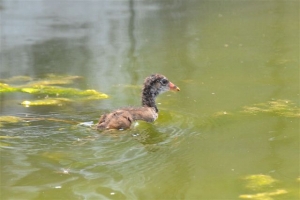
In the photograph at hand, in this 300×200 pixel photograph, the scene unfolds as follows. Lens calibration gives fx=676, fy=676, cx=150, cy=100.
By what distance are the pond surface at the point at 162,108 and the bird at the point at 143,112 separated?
4.4 inches

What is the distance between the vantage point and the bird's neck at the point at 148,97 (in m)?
7.63

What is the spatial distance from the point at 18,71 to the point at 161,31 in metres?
3.51

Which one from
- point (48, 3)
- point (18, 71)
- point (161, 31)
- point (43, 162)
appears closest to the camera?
point (43, 162)

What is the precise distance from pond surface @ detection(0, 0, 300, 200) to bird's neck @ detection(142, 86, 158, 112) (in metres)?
0.29

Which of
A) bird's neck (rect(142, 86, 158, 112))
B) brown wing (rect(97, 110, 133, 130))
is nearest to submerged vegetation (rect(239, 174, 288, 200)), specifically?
brown wing (rect(97, 110, 133, 130))

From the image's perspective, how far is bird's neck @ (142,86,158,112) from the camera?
7.63 m

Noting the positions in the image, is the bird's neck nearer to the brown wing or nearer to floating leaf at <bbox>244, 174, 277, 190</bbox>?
the brown wing

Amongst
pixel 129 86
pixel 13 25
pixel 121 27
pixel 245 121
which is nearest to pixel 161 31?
pixel 121 27

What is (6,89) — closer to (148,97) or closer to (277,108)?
(148,97)

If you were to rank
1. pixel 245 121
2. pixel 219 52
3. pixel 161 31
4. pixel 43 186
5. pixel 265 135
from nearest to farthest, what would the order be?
pixel 43 186 < pixel 265 135 < pixel 245 121 < pixel 219 52 < pixel 161 31

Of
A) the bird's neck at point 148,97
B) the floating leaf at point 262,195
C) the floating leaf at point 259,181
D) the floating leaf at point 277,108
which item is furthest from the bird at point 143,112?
the floating leaf at point 262,195

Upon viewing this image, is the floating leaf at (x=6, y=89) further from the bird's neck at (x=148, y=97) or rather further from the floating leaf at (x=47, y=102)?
the bird's neck at (x=148, y=97)

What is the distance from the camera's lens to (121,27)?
42.5ft

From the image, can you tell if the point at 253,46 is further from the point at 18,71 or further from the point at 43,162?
the point at 43,162
